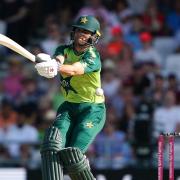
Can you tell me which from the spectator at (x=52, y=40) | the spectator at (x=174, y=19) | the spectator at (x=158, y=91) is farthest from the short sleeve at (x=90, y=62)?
the spectator at (x=174, y=19)

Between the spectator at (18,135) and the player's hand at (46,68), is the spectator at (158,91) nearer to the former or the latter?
the spectator at (18,135)

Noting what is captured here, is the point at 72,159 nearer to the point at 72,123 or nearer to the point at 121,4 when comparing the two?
the point at 72,123

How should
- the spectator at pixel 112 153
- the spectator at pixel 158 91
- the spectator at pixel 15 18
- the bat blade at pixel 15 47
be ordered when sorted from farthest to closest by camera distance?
the spectator at pixel 15 18
the spectator at pixel 158 91
the spectator at pixel 112 153
the bat blade at pixel 15 47

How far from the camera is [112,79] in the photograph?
13.8m

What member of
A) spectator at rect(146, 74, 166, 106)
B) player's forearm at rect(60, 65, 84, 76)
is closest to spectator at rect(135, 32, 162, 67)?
spectator at rect(146, 74, 166, 106)

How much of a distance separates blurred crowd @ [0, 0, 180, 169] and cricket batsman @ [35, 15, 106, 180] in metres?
3.54

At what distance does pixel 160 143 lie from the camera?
8.62 meters

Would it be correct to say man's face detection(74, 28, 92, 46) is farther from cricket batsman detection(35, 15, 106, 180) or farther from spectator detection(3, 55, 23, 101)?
spectator detection(3, 55, 23, 101)

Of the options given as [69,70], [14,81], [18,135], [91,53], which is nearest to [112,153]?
[18,135]

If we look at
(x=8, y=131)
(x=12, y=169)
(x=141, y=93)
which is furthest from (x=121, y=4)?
(x=12, y=169)

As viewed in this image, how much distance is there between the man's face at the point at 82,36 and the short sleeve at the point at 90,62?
4.9 inches

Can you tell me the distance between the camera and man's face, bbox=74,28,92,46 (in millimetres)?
8875

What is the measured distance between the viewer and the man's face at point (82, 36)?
8875 millimetres

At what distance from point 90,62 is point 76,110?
499 millimetres
